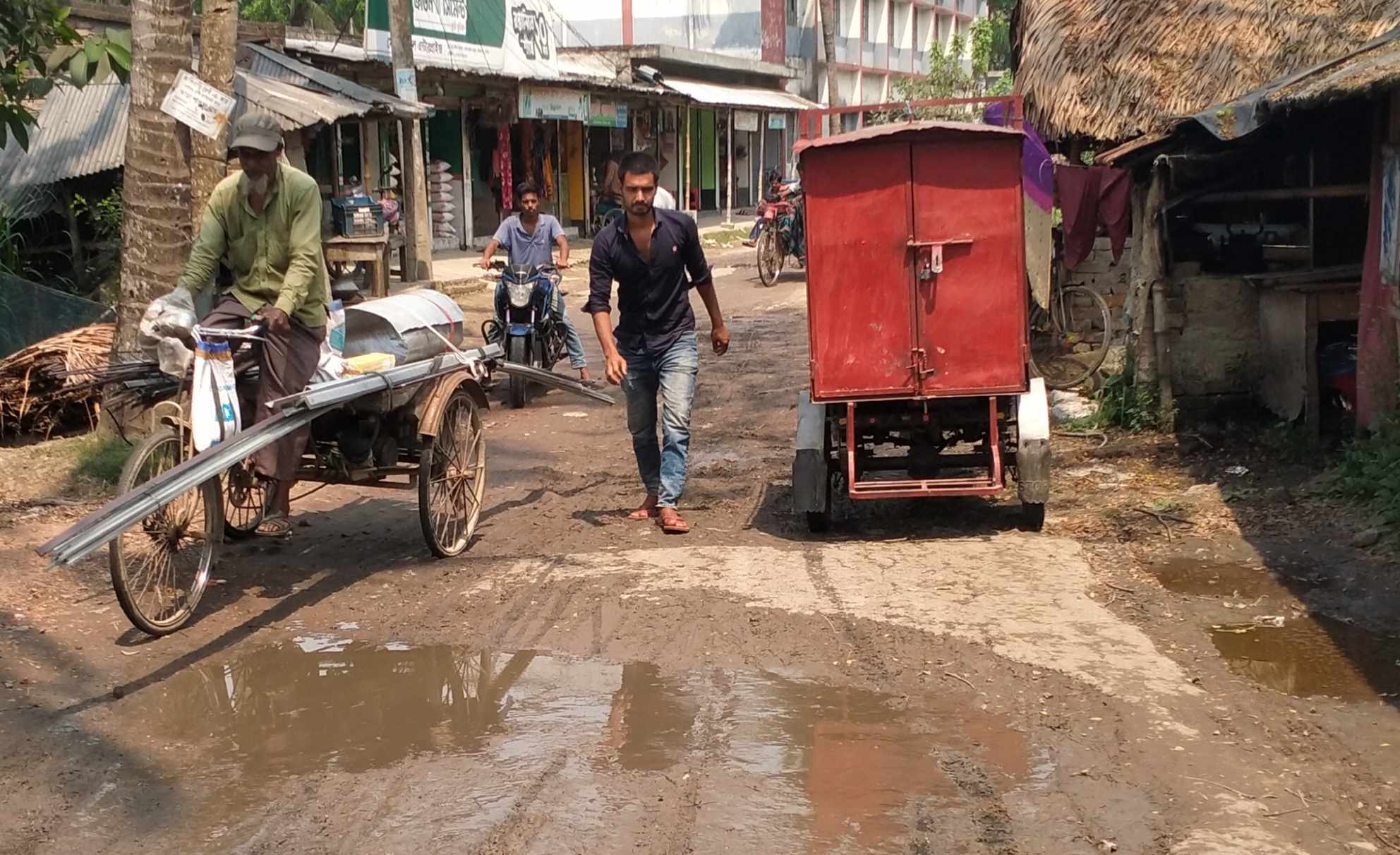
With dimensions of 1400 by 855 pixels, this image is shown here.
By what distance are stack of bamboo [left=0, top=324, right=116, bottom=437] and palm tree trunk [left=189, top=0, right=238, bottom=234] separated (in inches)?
80.9

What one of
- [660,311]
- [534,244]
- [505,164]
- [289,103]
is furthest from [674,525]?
[505,164]

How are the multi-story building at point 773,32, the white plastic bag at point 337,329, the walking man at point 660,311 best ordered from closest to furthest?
the white plastic bag at point 337,329
the walking man at point 660,311
the multi-story building at point 773,32

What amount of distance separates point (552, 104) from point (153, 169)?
17792 millimetres

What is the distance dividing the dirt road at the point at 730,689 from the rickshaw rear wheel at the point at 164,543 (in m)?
0.14

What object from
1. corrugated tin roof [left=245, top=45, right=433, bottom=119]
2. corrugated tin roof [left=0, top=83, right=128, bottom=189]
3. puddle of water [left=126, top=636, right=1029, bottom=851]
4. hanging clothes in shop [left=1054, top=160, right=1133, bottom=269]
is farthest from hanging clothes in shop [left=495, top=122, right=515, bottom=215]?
puddle of water [left=126, top=636, right=1029, bottom=851]

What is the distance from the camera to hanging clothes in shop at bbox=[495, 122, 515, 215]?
25344 mm

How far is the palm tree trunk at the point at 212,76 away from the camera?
27.7 feet

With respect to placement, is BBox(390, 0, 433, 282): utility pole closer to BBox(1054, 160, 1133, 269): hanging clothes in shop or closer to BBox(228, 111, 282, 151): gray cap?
BBox(1054, 160, 1133, 269): hanging clothes in shop

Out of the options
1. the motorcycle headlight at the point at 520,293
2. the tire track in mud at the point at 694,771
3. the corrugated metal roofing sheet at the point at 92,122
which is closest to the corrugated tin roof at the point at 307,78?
the corrugated metal roofing sheet at the point at 92,122

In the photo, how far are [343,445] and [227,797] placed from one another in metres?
2.57

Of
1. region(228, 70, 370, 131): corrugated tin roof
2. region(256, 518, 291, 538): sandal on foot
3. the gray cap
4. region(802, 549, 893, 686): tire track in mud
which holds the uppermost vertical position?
region(228, 70, 370, 131): corrugated tin roof

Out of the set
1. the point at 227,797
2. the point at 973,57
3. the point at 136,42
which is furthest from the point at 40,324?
the point at 973,57

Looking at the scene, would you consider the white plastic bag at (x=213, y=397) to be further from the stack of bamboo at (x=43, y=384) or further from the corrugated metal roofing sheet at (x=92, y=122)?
the corrugated metal roofing sheet at (x=92, y=122)

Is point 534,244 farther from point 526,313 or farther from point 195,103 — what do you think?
point 195,103
